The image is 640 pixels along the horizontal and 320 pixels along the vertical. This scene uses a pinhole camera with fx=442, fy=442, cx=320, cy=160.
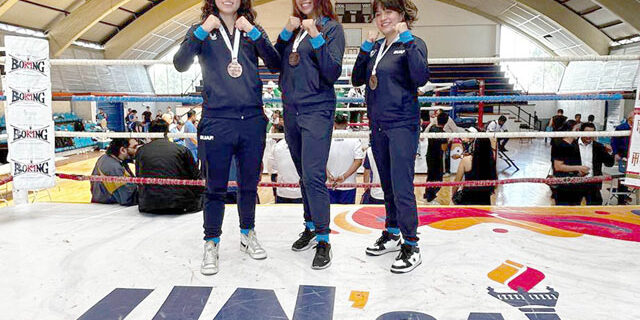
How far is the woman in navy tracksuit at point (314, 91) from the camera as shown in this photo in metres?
1.78

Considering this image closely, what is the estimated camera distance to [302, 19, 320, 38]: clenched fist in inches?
66.2

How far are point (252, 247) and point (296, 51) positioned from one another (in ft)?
2.79

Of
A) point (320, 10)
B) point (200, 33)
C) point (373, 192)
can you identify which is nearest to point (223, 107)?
point (200, 33)

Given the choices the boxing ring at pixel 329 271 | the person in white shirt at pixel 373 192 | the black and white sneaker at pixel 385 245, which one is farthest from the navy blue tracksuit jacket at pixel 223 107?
the person in white shirt at pixel 373 192

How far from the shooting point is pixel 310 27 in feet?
5.53

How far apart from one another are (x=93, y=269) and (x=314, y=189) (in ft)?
3.07

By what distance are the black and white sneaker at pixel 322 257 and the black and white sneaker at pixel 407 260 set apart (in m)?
0.26

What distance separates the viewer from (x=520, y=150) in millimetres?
11992

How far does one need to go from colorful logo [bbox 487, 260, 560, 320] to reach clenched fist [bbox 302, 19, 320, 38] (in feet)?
3.72

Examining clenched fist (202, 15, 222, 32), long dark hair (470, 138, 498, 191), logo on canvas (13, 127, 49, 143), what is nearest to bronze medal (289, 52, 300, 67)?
clenched fist (202, 15, 222, 32)

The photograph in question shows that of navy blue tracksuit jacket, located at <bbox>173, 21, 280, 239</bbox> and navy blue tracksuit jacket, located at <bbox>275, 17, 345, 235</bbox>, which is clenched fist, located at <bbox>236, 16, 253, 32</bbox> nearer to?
navy blue tracksuit jacket, located at <bbox>173, 21, 280, 239</bbox>

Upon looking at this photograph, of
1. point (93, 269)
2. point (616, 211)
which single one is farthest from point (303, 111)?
point (616, 211)

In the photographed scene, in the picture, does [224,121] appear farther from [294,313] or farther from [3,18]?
[3,18]

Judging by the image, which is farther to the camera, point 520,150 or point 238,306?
point 520,150
